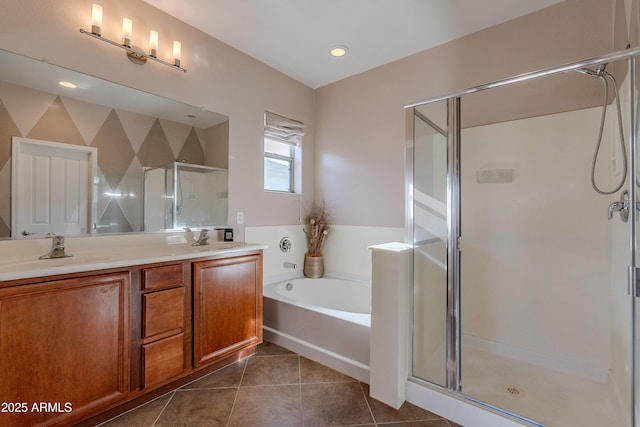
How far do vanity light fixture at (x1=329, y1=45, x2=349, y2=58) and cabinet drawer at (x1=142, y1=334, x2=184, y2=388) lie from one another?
252 centimetres

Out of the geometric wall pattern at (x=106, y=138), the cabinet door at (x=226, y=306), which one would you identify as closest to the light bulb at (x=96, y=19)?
the geometric wall pattern at (x=106, y=138)

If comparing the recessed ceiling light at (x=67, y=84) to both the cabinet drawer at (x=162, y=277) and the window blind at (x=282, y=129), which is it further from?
the window blind at (x=282, y=129)

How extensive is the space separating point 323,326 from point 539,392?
1374 mm

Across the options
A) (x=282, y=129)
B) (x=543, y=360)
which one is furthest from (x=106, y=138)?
(x=543, y=360)

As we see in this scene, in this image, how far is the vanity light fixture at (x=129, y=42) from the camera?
5.60ft

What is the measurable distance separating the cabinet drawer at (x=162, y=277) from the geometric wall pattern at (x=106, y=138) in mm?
529

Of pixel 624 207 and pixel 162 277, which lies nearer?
pixel 624 207

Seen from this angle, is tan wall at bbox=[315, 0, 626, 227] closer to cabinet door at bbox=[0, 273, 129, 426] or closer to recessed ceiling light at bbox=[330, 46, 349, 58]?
recessed ceiling light at bbox=[330, 46, 349, 58]

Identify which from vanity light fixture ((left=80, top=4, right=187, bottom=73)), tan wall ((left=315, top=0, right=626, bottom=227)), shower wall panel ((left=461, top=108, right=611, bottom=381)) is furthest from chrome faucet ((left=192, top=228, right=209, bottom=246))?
shower wall panel ((left=461, top=108, right=611, bottom=381))

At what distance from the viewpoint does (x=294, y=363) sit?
205 centimetres

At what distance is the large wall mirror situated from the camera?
1509 millimetres

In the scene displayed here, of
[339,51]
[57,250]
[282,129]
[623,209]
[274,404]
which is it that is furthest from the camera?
[282,129]

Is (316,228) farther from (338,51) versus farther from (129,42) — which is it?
(129,42)

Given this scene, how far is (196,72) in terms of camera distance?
7.38 ft
